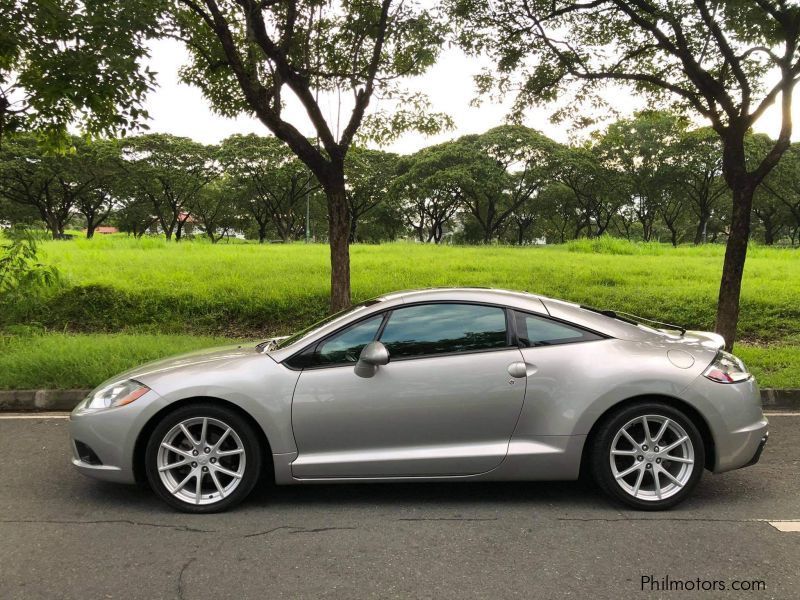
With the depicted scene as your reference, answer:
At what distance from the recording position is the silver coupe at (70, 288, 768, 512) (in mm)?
3461

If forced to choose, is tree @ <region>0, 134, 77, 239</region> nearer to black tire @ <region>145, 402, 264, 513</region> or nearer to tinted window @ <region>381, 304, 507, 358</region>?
black tire @ <region>145, 402, 264, 513</region>

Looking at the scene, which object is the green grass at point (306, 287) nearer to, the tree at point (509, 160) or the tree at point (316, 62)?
the tree at point (316, 62)

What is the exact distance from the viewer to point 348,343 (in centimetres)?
365

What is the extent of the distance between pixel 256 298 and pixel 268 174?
2886cm

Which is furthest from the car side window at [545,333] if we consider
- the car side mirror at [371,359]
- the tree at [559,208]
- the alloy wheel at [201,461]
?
the tree at [559,208]

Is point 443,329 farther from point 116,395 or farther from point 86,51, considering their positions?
point 86,51

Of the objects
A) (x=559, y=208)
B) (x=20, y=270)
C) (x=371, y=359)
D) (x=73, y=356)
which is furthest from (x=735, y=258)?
(x=559, y=208)

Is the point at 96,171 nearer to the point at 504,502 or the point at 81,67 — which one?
the point at 81,67

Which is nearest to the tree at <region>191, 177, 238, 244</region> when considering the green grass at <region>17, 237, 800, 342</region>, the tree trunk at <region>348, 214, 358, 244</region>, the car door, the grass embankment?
the tree trunk at <region>348, 214, 358, 244</region>

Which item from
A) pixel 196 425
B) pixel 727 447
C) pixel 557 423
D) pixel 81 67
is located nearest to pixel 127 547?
pixel 196 425

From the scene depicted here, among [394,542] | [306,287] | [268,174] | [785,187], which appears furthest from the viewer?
[268,174]

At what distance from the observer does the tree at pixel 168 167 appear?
1344 inches

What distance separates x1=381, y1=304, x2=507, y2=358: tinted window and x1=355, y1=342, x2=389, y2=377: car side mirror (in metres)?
0.17

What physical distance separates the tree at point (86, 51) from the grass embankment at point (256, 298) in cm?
300
